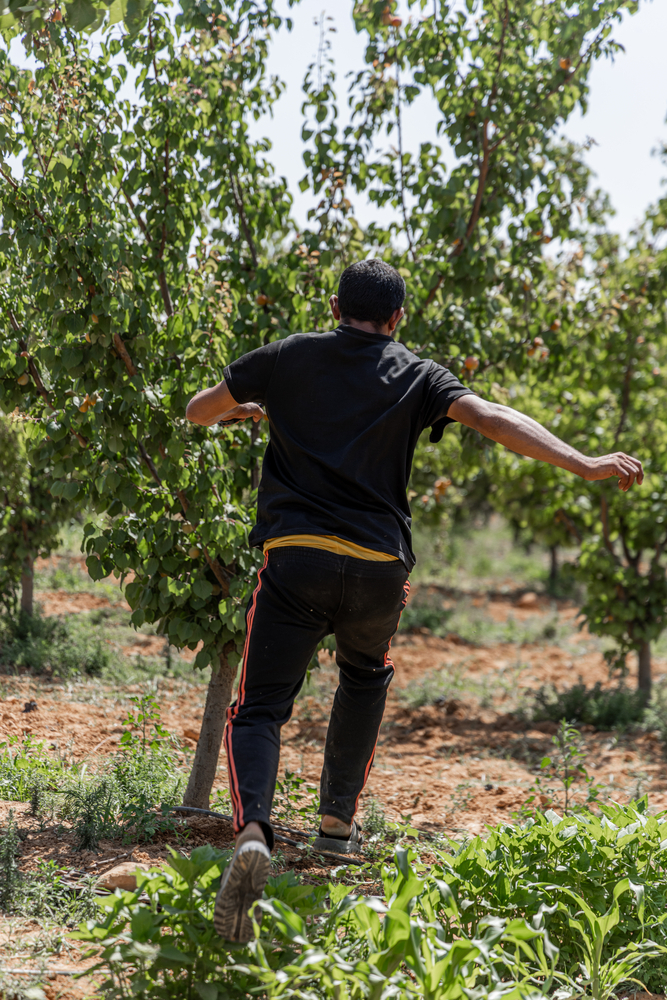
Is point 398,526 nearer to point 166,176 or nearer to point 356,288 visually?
point 356,288

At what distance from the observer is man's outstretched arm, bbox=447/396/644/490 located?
2.15 m

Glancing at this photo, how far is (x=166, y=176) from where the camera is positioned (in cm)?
325

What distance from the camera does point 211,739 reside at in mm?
3240

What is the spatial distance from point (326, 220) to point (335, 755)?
2538 millimetres

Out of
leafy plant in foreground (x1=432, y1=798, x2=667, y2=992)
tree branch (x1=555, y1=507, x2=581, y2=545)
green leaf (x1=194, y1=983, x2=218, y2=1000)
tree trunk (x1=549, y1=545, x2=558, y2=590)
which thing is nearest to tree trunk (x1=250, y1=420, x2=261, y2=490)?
leafy plant in foreground (x1=432, y1=798, x2=667, y2=992)

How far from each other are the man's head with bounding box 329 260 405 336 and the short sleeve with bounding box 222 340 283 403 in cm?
25

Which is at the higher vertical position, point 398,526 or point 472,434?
point 472,434

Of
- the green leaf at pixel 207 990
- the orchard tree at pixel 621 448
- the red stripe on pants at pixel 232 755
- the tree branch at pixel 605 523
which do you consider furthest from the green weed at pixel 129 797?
the tree branch at pixel 605 523

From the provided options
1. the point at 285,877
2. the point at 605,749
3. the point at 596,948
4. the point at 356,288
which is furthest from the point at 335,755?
the point at 605,749

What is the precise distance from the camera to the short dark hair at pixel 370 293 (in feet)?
8.08

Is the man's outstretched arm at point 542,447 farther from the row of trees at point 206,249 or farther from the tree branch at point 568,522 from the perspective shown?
the tree branch at point 568,522

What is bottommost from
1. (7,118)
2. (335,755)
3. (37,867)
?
(37,867)

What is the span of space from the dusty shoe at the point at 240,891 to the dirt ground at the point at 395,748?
44 cm

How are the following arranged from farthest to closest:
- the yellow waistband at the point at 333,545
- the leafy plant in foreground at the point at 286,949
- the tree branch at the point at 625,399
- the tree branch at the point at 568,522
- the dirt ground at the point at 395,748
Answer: the tree branch at the point at 568,522 → the tree branch at the point at 625,399 → the dirt ground at the point at 395,748 → the yellow waistband at the point at 333,545 → the leafy plant in foreground at the point at 286,949
